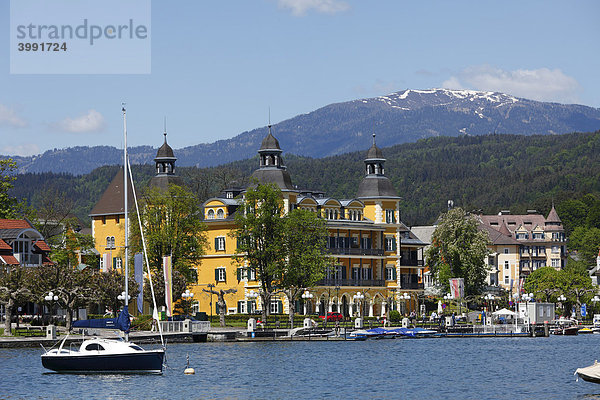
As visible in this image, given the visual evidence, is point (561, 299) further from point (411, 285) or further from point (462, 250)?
point (411, 285)

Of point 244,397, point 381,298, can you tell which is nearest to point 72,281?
point 244,397

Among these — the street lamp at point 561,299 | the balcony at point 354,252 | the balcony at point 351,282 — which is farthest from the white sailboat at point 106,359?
the street lamp at point 561,299

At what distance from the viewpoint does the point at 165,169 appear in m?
128

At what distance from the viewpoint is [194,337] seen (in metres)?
91.8

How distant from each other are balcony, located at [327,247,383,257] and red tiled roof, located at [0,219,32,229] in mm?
33546

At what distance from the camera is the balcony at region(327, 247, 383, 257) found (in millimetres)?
125044

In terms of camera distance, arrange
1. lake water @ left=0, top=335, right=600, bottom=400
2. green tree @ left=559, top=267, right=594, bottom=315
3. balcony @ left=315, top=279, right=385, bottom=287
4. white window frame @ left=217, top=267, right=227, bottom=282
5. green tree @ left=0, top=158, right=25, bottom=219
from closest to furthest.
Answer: lake water @ left=0, top=335, right=600, bottom=400 < green tree @ left=0, top=158, right=25, bottom=219 < white window frame @ left=217, top=267, right=227, bottom=282 < balcony @ left=315, top=279, right=385, bottom=287 < green tree @ left=559, top=267, right=594, bottom=315

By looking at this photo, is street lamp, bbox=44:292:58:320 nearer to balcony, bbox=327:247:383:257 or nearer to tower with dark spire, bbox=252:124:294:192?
tower with dark spire, bbox=252:124:294:192

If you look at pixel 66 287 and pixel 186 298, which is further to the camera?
pixel 186 298

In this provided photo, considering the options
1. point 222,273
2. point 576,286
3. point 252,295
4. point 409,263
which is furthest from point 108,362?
point 576,286

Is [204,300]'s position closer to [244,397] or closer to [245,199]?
[245,199]

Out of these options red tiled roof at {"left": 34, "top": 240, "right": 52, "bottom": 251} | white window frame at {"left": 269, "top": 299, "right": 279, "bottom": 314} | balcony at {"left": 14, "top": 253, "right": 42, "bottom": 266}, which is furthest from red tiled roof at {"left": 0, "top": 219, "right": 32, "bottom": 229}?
white window frame at {"left": 269, "top": 299, "right": 279, "bottom": 314}

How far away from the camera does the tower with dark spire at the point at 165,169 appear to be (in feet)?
412

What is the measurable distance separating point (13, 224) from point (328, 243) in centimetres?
3528
